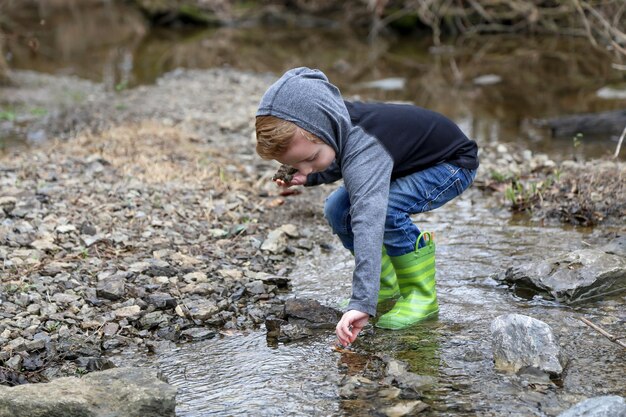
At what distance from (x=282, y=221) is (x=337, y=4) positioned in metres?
15.2

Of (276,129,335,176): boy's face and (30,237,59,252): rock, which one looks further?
(30,237,59,252): rock

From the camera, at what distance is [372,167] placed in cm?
321

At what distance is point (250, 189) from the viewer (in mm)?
5734

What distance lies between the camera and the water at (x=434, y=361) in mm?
2863

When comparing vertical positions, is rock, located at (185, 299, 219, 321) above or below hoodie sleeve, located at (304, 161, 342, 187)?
below

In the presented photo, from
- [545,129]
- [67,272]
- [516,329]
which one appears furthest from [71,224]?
[545,129]

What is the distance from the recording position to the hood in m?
3.07

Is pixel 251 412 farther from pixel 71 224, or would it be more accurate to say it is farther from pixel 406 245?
pixel 71 224

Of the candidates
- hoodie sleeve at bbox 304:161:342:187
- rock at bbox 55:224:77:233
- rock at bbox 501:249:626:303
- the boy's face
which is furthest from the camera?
rock at bbox 55:224:77:233

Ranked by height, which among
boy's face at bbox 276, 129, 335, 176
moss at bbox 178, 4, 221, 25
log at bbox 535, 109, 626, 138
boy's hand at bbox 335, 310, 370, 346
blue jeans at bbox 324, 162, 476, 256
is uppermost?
boy's face at bbox 276, 129, 335, 176

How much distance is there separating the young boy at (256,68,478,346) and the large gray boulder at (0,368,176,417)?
2.43 feet

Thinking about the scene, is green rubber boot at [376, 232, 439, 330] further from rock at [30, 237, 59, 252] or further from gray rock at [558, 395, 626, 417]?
rock at [30, 237, 59, 252]

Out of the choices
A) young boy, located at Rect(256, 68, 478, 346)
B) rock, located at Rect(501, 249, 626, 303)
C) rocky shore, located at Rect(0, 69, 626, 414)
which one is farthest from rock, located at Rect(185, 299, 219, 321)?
rock, located at Rect(501, 249, 626, 303)

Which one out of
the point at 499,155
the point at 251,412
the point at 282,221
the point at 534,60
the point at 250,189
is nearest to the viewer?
the point at 251,412
